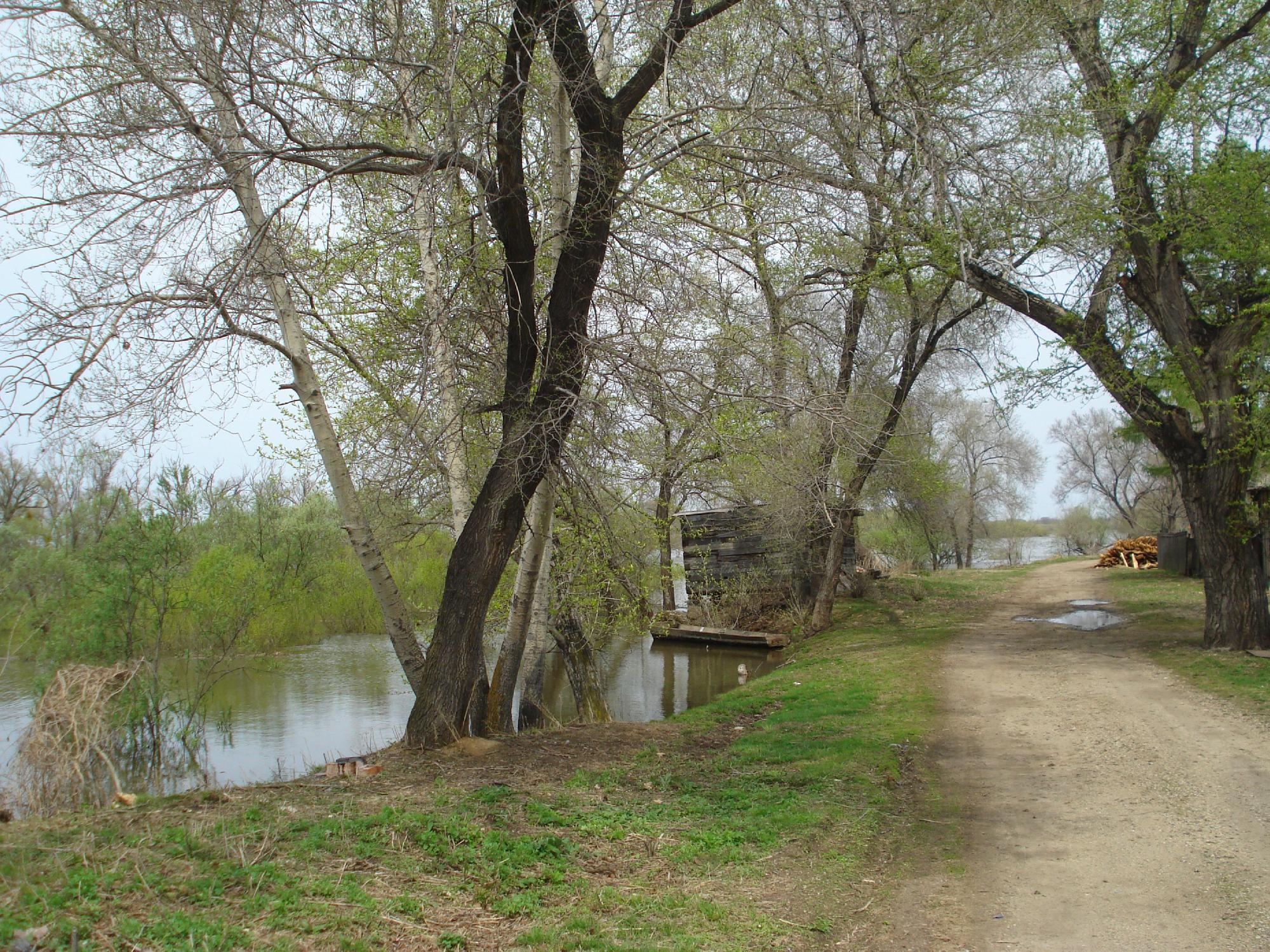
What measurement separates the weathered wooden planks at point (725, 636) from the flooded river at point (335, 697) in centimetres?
23

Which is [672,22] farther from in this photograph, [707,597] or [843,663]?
[707,597]

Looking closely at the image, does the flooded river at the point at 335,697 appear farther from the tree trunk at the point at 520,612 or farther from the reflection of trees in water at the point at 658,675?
the tree trunk at the point at 520,612

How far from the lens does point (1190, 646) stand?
12.1m

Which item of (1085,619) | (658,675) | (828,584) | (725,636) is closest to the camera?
(1085,619)

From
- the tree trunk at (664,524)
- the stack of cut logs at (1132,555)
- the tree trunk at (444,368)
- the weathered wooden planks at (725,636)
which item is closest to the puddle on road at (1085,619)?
the weathered wooden planks at (725,636)

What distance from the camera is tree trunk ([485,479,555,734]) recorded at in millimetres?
8062

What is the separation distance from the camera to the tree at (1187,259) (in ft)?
36.5

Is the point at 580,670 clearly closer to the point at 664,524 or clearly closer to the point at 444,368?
the point at 664,524

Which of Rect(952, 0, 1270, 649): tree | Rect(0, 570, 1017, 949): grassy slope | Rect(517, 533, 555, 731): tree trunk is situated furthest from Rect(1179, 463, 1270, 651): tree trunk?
Rect(517, 533, 555, 731): tree trunk

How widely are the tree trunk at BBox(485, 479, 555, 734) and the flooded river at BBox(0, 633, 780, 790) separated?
2.34 meters

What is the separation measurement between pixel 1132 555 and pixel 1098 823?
28.3m

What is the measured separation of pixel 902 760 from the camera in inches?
304

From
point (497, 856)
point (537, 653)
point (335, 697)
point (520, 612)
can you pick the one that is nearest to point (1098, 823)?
A: point (497, 856)

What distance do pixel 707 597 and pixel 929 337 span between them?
30.3 ft
